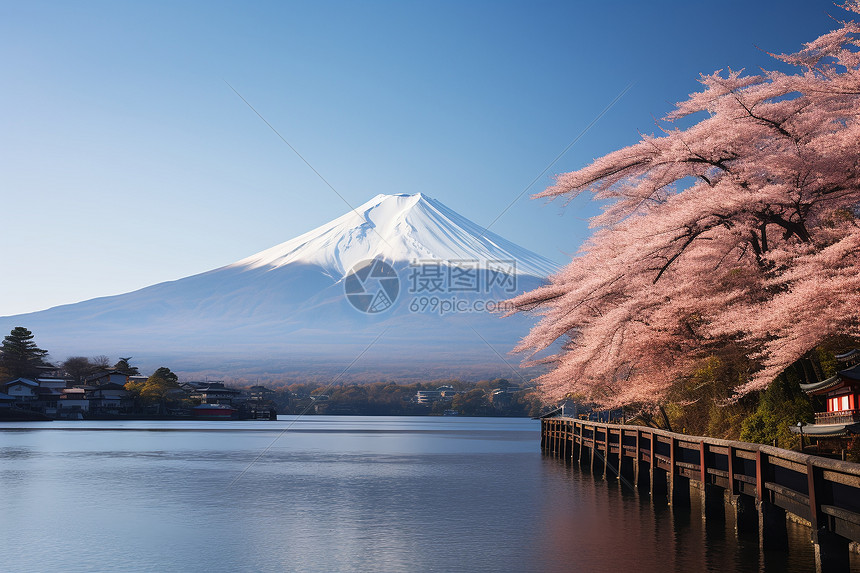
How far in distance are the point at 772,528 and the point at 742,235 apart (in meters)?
7.95

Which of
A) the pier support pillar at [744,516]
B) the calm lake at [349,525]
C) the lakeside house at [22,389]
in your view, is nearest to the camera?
the calm lake at [349,525]

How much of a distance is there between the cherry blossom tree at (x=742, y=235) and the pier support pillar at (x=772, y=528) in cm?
346

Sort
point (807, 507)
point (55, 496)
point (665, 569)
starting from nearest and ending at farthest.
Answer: point (807, 507) < point (665, 569) < point (55, 496)

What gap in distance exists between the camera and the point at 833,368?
19.3m

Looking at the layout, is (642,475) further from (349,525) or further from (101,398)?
(101,398)

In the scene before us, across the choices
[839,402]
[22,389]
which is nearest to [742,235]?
[839,402]

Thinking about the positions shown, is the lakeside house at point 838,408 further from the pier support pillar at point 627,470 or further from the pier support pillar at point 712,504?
the pier support pillar at point 627,470

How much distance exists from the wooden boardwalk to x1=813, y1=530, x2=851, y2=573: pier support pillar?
0.04ft

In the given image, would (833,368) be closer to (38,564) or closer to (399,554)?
(399,554)

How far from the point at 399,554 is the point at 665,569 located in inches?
184

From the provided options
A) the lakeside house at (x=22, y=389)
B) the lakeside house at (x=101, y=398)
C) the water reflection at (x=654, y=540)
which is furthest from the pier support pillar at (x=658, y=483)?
the lakeside house at (x=22, y=389)

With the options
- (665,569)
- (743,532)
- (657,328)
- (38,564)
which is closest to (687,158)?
(657,328)

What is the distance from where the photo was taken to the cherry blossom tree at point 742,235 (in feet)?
50.5

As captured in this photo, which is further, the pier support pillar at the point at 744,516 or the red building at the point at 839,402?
the red building at the point at 839,402
